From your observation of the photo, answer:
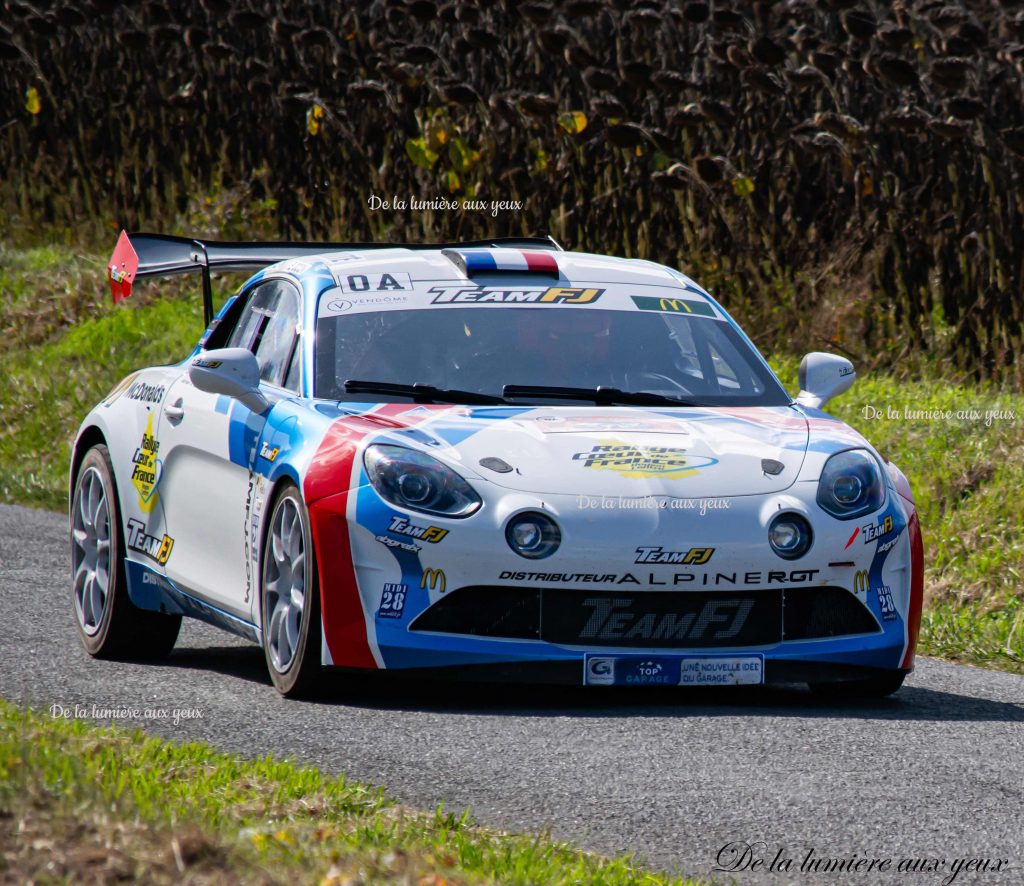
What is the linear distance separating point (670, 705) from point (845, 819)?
1.58 metres

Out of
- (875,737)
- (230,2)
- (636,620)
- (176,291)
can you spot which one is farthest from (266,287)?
(230,2)

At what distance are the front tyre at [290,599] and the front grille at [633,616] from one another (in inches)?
13.6

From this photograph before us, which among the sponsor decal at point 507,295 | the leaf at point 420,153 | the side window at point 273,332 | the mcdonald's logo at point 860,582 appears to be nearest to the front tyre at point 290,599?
the side window at point 273,332

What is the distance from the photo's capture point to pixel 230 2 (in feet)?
63.9

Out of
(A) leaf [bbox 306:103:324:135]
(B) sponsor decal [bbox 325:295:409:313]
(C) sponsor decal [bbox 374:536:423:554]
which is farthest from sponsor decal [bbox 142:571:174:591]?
(A) leaf [bbox 306:103:324:135]

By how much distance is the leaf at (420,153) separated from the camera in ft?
55.7

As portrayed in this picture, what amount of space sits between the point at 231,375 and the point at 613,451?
1.48 meters

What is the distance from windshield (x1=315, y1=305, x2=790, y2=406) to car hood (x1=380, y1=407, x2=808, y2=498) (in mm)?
402

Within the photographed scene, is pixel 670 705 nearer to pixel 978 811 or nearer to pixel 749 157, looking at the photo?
pixel 978 811

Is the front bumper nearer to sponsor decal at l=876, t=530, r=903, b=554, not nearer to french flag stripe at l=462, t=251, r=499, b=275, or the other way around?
sponsor decal at l=876, t=530, r=903, b=554

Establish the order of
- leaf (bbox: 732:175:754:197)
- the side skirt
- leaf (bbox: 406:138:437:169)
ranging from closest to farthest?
the side skirt, leaf (bbox: 732:175:754:197), leaf (bbox: 406:138:437:169)

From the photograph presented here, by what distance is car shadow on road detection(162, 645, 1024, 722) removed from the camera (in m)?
6.62

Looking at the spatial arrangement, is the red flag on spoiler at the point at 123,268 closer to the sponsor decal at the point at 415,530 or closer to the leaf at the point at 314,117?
the sponsor decal at the point at 415,530

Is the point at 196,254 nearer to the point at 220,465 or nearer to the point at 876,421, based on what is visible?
the point at 220,465
